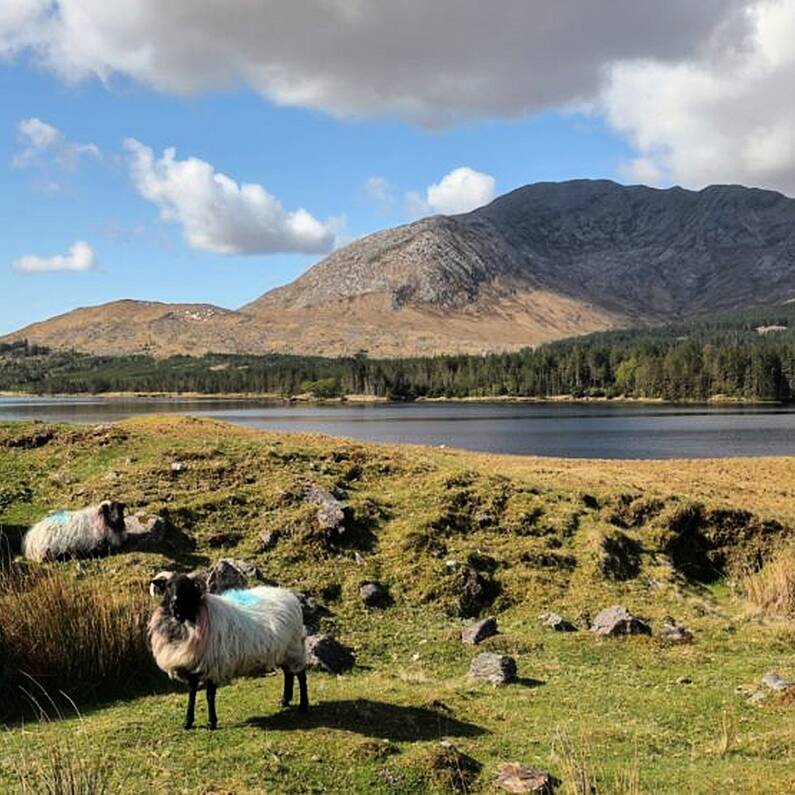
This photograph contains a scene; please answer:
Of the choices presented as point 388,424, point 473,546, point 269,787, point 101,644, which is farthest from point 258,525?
point 388,424

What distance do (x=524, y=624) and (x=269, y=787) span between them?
1121 centimetres

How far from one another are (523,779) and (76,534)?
13.2 meters

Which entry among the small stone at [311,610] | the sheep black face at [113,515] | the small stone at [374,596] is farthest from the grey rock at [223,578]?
the sheep black face at [113,515]

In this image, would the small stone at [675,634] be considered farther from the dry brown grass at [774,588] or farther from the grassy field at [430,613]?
the dry brown grass at [774,588]

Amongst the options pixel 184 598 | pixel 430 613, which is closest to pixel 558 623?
pixel 430 613

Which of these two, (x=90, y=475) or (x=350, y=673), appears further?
(x=90, y=475)

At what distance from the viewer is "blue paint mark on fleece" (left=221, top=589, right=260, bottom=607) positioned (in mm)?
11742

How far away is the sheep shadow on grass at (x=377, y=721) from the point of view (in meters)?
10.9

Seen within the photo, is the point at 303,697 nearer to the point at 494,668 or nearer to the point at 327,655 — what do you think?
the point at 327,655

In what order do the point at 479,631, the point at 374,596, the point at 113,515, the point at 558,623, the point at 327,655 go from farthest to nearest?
the point at 374,596, the point at 113,515, the point at 558,623, the point at 479,631, the point at 327,655

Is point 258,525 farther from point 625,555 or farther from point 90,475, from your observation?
point 625,555

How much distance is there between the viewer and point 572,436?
311 ft

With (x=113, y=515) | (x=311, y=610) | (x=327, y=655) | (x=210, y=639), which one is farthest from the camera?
(x=113, y=515)

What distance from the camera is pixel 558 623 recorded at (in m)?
18.7
